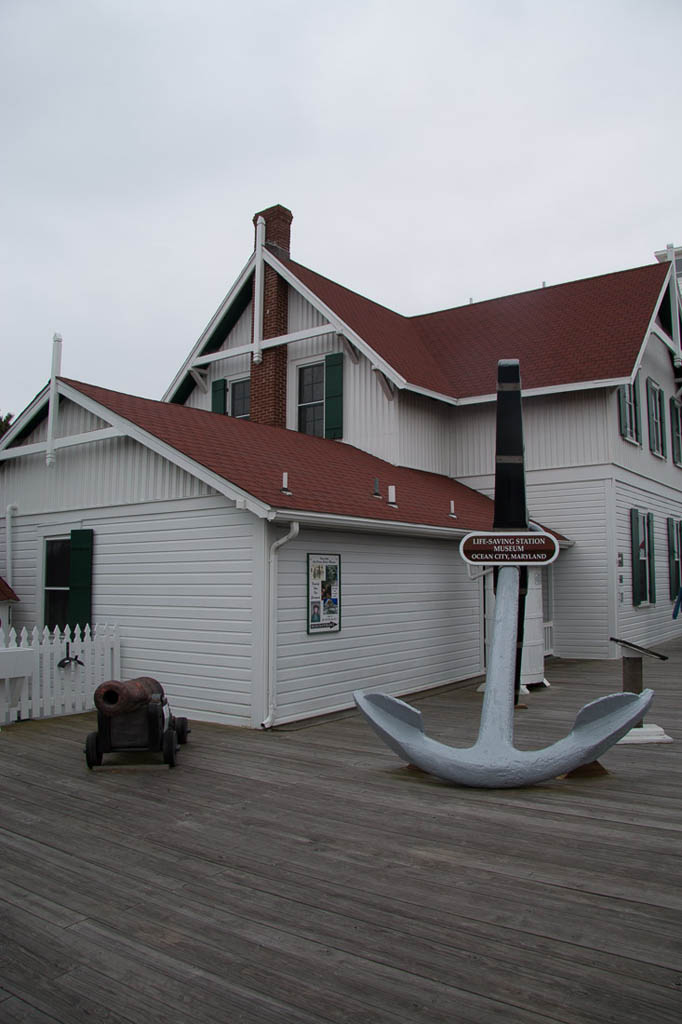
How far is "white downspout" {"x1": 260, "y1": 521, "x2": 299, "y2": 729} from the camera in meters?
9.09

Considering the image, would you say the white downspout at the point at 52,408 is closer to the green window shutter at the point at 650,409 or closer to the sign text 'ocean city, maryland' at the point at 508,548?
the sign text 'ocean city, maryland' at the point at 508,548

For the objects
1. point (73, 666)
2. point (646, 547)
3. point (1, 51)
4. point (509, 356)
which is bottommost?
point (73, 666)

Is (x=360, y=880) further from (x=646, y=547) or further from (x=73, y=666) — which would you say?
(x=646, y=547)

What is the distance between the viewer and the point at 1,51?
9344 millimetres

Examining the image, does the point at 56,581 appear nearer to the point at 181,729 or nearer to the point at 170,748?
the point at 181,729

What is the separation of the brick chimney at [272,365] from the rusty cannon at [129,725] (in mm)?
9616

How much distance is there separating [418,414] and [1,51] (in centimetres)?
965

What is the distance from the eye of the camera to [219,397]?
1767cm

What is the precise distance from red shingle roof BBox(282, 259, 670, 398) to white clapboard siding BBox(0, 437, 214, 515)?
615 cm

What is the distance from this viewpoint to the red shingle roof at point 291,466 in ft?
32.3

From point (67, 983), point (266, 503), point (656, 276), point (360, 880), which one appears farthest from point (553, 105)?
point (67, 983)

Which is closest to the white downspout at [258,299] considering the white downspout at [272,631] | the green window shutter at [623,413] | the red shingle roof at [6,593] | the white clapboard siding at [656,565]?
the red shingle roof at [6,593]

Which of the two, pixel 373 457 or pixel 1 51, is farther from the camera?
pixel 373 457

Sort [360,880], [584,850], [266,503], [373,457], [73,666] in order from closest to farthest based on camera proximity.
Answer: [360,880]
[584,850]
[266,503]
[73,666]
[373,457]
